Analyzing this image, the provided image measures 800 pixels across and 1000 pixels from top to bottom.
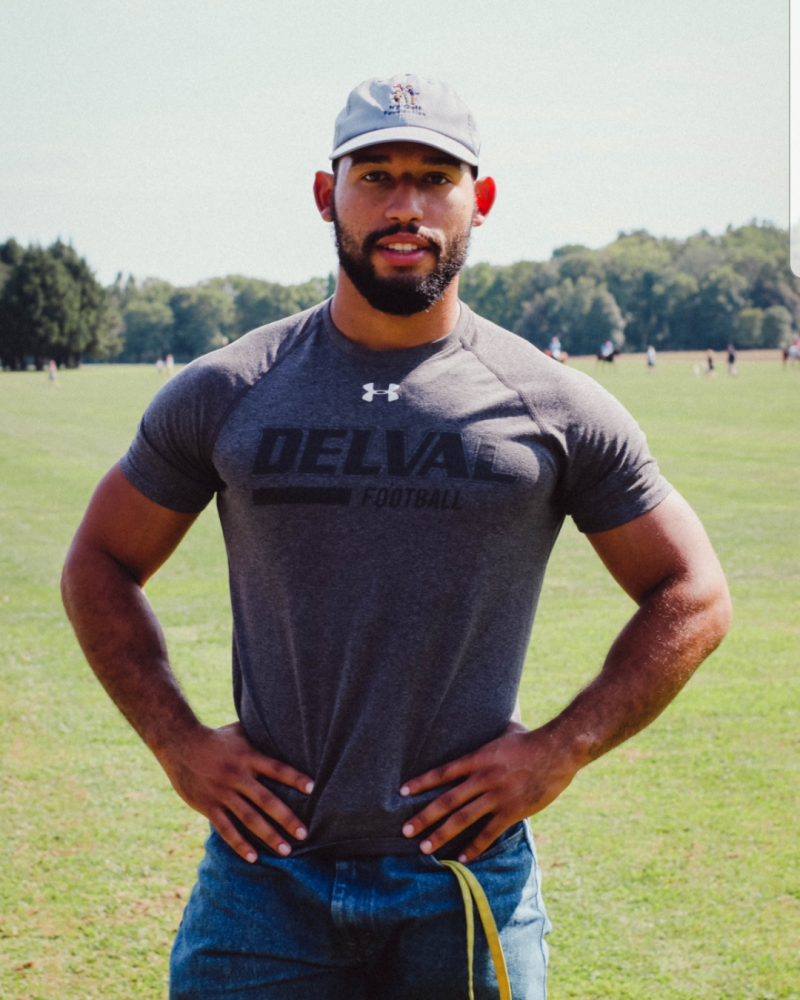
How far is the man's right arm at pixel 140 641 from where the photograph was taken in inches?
92.6

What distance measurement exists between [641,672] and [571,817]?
355 cm

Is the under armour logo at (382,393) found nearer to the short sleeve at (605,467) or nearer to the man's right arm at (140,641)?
the short sleeve at (605,467)

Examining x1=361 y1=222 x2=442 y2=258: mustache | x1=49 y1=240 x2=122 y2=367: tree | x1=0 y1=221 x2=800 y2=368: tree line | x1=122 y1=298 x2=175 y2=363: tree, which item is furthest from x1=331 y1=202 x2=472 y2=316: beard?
x1=122 y1=298 x2=175 y2=363: tree

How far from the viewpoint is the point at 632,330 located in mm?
137250

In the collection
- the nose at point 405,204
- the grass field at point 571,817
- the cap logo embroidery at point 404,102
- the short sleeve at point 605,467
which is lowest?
the grass field at point 571,817

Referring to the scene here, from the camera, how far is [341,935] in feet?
7.21

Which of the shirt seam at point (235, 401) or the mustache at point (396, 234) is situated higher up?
the mustache at point (396, 234)

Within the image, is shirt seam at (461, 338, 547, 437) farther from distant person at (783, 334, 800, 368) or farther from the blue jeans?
distant person at (783, 334, 800, 368)

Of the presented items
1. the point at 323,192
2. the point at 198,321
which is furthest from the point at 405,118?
the point at 198,321

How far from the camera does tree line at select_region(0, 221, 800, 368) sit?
107562 mm

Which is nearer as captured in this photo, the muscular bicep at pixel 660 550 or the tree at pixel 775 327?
the muscular bicep at pixel 660 550

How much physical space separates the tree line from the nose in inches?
4286

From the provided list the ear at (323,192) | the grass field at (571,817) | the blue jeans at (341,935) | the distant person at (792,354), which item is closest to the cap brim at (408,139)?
the ear at (323,192)

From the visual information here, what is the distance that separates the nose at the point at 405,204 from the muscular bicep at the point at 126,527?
32.7 inches
